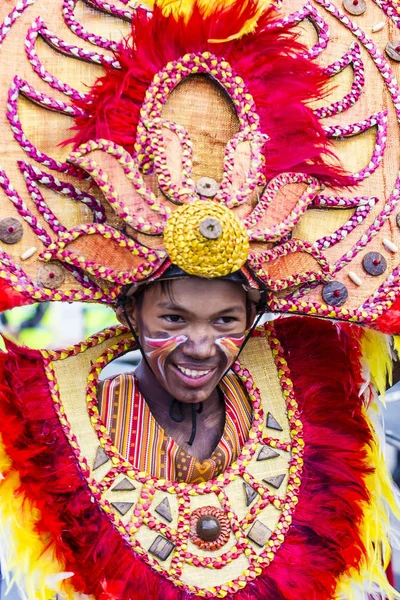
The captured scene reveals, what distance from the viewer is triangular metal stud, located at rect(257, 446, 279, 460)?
2398mm

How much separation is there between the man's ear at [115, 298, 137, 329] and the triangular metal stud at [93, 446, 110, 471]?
1.07 feet

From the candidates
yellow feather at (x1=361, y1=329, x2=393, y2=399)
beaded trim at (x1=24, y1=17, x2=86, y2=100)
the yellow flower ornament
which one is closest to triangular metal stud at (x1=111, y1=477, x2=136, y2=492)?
the yellow flower ornament

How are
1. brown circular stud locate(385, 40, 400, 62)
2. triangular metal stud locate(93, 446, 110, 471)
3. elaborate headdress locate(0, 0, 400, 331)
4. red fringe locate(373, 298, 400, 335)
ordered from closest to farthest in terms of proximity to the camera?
elaborate headdress locate(0, 0, 400, 331)
triangular metal stud locate(93, 446, 110, 471)
red fringe locate(373, 298, 400, 335)
brown circular stud locate(385, 40, 400, 62)

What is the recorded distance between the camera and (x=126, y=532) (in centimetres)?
220

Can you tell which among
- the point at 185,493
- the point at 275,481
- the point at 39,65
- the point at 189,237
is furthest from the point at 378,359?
the point at 39,65

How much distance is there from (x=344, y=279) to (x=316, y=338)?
0.81 ft

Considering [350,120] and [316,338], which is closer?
[350,120]

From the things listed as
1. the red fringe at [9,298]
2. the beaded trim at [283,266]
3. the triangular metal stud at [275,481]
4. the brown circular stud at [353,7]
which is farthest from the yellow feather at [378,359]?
the red fringe at [9,298]

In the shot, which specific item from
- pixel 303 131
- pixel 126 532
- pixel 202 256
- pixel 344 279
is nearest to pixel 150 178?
pixel 202 256

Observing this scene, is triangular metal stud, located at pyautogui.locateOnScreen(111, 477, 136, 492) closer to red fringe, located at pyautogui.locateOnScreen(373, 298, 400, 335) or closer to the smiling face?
the smiling face

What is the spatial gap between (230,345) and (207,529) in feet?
1.54

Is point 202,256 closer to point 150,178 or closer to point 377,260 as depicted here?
point 150,178

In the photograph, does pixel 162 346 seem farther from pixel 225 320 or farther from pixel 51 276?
pixel 51 276

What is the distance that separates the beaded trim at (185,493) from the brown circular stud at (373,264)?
439mm
